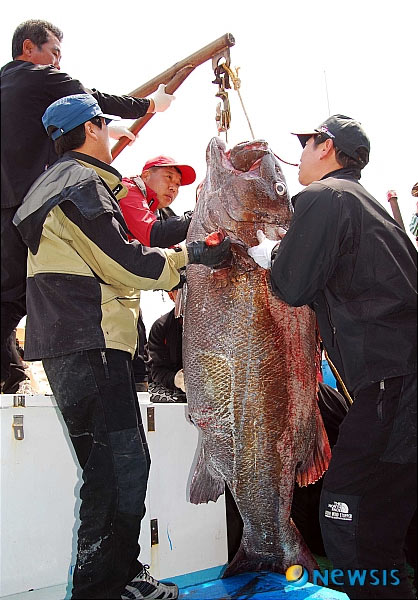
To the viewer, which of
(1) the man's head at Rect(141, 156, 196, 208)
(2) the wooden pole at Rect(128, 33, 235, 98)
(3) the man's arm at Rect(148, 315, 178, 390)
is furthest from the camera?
(3) the man's arm at Rect(148, 315, 178, 390)

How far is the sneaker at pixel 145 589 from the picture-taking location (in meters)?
3.17

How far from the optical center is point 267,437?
3805mm

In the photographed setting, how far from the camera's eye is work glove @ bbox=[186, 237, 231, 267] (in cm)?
330

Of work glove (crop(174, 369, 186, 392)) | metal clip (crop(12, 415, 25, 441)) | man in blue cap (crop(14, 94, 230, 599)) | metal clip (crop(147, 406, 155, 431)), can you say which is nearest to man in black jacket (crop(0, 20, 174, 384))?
man in blue cap (crop(14, 94, 230, 599))

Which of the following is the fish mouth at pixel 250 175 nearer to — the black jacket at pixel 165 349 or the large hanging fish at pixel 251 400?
the large hanging fish at pixel 251 400

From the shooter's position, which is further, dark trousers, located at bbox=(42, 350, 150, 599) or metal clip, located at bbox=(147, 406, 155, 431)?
metal clip, located at bbox=(147, 406, 155, 431)

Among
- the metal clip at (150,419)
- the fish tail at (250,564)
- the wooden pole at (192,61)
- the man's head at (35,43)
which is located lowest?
the fish tail at (250,564)

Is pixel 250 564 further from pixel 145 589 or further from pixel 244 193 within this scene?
pixel 244 193

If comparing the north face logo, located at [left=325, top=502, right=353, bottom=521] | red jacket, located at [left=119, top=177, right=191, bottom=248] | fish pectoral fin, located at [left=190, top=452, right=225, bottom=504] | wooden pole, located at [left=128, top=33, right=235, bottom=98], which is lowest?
fish pectoral fin, located at [left=190, top=452, right=225, bottom=504]

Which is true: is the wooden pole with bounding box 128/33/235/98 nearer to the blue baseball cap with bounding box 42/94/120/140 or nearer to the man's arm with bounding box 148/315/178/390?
the blue baseball cap with bounding box 42/94/120/140

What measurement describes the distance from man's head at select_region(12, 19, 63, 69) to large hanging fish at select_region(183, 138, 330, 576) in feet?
4.90

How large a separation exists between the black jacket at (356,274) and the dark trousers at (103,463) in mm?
940

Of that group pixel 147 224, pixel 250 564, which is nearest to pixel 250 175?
pixel 147 224

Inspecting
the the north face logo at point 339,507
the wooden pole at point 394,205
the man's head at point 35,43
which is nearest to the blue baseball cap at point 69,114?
the man's head at point 35,43
